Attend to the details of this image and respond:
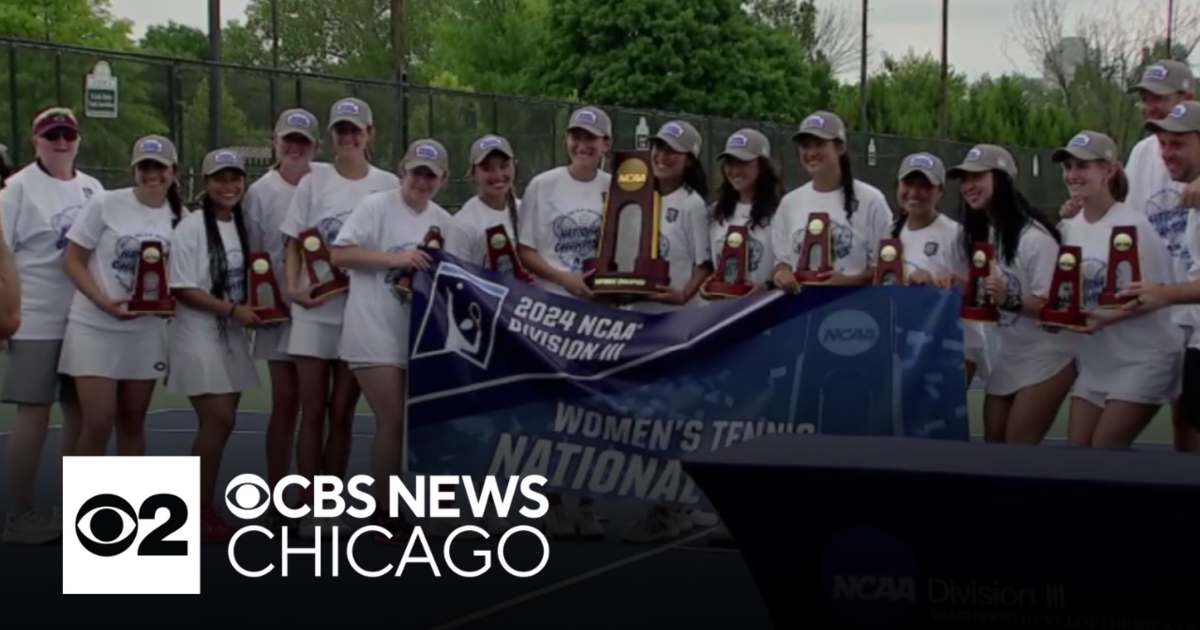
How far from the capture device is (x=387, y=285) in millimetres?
8953

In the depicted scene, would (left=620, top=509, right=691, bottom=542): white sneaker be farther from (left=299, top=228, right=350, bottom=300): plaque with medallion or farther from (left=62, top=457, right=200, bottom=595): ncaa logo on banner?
(left=62, top=457, right=200, bottom=595): ncaa logo on banner

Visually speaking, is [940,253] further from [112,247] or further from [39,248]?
[39,248]

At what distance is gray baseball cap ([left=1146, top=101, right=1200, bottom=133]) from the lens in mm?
7852

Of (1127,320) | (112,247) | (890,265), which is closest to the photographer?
(1127,320)

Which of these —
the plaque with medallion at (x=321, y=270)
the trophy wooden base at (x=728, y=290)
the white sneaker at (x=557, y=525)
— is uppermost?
the plaque with medallion at (x=321, y=270)

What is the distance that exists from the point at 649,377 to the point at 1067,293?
1870 mm

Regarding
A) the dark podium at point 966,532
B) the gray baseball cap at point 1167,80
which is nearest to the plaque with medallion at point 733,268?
the gray baseball cap at point 1167,80

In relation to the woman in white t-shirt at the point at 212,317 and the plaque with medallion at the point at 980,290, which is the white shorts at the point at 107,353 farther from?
the plaque with medallion at the point at 980,290

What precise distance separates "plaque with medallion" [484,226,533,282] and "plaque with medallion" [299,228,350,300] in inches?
27.1

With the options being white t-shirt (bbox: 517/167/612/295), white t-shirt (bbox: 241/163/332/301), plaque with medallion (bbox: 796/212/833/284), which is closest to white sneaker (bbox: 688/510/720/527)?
white t-shirt (bbox: 517/167/612/295)

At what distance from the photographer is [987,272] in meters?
8.19

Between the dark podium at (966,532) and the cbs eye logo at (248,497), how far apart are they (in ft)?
18.7

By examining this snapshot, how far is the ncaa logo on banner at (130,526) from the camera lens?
26.8 ft

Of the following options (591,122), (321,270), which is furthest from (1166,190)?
(321,270)
